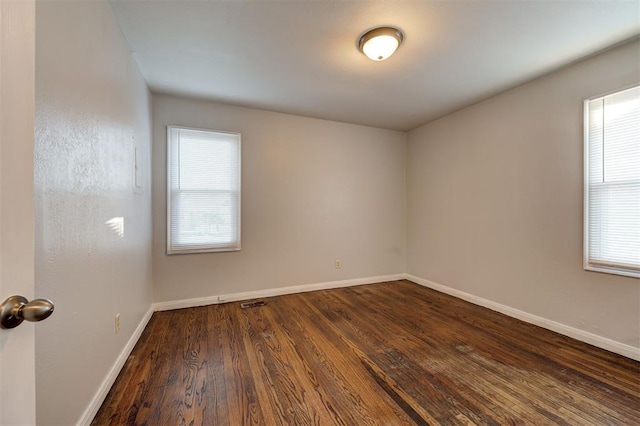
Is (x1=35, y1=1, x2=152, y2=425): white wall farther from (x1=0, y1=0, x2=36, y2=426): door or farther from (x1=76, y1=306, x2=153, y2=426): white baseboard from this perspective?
(x1=0, y1=0, x2=36, y2=426): door

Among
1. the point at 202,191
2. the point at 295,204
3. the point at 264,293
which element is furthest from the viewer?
the point at 295,204

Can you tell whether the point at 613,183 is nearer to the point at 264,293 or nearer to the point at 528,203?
the point at 528,203

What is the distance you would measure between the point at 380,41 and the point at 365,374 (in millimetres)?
2581

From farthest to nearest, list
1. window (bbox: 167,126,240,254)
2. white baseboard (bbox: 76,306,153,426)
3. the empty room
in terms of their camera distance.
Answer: window (bbox: 167,126,240,254)
white baseboard (bbox: 76,306,153,426)
the empty room

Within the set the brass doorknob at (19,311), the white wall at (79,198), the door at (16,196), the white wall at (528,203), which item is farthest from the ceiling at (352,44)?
the brass doorknob at (19,311)

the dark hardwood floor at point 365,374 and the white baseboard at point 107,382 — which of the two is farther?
the dark hardwood floor at point 365,374

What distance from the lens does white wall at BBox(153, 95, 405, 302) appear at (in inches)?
126

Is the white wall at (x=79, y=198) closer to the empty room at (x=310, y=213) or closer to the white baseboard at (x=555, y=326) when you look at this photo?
the empty room at (x=310, y=213)

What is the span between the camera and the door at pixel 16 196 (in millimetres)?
525

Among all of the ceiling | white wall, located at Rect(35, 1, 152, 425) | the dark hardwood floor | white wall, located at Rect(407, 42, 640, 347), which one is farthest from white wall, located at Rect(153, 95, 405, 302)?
white wall, located at Rect(35, 1, 152, 425)

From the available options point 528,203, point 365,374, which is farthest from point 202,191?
point 528,203

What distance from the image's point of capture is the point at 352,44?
7.16 ft

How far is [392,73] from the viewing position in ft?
8.70

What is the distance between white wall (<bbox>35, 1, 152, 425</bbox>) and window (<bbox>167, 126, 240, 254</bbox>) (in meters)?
0.98
